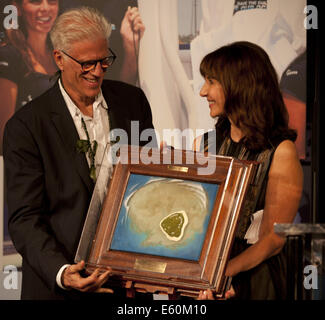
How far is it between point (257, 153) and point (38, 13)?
1614mm

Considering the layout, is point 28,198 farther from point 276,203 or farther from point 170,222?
point 276,203

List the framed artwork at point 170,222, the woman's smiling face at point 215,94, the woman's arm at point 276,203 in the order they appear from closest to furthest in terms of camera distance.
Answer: the framed artwork at point 170,222 < the woman's arm at point 276,203 < the woman's smiling face at point 215,94

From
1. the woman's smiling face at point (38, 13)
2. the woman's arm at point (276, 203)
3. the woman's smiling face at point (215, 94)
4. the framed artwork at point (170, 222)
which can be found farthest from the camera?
the woman's smiling face at point (38, 13)

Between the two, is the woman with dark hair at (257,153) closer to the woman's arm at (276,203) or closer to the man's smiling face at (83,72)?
the woman's arm at (276,203)

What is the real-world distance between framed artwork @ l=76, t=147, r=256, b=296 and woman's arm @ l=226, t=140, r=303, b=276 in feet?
0.82

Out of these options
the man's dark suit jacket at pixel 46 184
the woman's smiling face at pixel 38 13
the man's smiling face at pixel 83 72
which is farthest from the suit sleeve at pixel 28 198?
the woman's smiling face at pixel 38 13

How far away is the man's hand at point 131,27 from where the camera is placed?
3664 mm

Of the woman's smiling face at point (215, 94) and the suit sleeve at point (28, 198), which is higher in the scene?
the woman's smiling face at point (215, 94)

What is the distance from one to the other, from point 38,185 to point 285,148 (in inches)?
40.0

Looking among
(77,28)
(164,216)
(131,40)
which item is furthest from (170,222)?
(131,40)

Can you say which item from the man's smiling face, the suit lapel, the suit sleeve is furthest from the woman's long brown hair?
the suit sleeve

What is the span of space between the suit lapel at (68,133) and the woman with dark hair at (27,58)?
2.93 feet

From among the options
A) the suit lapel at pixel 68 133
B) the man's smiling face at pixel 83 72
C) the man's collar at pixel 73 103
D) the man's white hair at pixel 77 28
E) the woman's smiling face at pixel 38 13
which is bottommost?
the suit lapel at pixel 68 133
